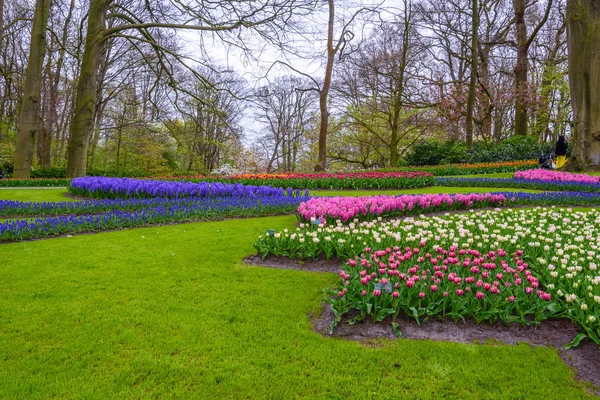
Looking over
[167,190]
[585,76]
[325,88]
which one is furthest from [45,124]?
[585,76]

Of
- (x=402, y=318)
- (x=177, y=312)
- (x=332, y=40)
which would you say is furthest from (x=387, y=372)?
(x=332, y=40)

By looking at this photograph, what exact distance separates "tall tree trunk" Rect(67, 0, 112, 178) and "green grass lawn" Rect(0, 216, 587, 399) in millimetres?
10729

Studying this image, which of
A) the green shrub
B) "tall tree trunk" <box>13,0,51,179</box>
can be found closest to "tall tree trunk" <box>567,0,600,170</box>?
the green shrub

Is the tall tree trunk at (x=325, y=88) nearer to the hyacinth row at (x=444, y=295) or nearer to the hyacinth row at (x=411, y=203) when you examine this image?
the hyacinth row at (x=411, y=203)

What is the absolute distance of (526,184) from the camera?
38.4 feet

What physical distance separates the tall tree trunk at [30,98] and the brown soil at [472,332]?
50.2ft

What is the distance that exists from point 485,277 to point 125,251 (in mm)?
4195

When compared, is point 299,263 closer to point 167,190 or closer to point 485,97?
point 167,190

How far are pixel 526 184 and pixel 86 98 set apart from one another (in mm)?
14580

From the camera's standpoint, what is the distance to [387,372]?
2.50 m

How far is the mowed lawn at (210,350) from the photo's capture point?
2.31 m

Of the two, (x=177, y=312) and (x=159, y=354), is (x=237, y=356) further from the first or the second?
(x=177, y=312)

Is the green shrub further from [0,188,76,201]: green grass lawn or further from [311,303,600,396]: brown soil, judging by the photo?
[311,303,600,396]: brown soil

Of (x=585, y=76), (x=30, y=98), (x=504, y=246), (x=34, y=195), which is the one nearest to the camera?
(x=504, y=246)
